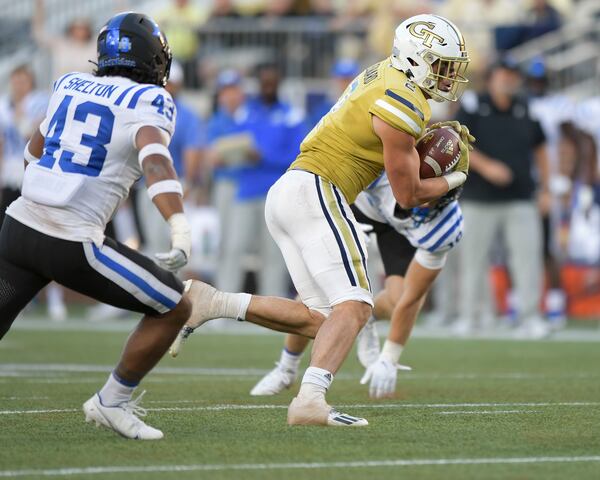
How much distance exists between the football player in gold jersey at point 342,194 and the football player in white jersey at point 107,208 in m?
0.75

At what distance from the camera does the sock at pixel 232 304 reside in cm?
602

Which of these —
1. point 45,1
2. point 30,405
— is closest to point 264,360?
point 30,405

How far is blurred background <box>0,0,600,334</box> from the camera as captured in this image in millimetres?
12758

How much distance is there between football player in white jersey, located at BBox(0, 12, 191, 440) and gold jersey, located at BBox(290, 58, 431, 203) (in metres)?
1.07

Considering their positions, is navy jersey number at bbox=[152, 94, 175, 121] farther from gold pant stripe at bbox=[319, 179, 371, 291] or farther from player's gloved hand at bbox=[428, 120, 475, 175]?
player's gloved hand at bbox=[428, 120, 475, 175]

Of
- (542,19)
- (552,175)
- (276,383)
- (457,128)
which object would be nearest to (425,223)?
(457,128)

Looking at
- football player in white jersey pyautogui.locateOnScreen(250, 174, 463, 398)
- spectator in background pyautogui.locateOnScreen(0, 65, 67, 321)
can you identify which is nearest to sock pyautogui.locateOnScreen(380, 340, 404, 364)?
football player in white jersey pyautogui.locateOnScreen(250, 174, 463, 398)

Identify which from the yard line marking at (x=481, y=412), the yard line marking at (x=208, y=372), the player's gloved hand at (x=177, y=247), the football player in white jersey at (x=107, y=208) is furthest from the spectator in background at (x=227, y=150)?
the player's gloved hand at (x=177, y=247)

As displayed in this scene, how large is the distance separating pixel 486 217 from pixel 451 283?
1.21 metres

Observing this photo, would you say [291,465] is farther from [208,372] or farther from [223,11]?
[223,11]

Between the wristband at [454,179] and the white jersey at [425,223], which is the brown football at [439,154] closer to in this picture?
the wristband at [454,179]

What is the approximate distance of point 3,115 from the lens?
45.2 ft

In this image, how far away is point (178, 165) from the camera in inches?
516

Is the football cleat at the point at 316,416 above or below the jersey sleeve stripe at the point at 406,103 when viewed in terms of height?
below
